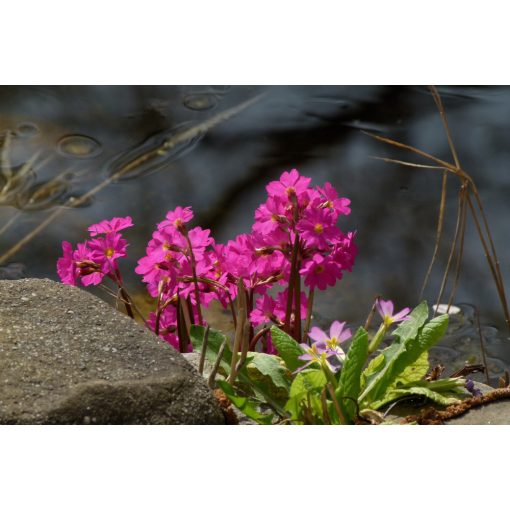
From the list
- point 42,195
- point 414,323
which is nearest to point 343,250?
point 414,323

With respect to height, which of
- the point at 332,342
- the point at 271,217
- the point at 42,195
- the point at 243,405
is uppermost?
the point at 271,217

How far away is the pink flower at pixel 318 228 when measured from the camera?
1.24 m

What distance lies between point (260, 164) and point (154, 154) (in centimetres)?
35

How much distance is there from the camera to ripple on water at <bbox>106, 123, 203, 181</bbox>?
8.82ft

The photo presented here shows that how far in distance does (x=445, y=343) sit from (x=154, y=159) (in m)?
1.14

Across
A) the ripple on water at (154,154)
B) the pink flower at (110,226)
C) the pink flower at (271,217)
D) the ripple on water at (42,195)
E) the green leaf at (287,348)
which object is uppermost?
the pink flower at (271,217)

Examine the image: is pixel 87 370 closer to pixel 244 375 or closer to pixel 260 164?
pixel 244 375

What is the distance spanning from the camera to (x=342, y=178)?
2.73 m

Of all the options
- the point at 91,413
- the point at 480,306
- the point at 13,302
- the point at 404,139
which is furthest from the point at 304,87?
the point at 91,413

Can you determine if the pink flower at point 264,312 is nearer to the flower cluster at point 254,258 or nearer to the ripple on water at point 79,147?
the flower cluster at point 254,258

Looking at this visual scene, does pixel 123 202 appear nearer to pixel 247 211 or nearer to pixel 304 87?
pixel 247 211

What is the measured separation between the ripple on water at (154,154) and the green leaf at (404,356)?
1.59 metres

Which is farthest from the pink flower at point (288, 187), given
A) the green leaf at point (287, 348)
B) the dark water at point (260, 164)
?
the dark water at point (260, 164)

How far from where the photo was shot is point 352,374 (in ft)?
Result: 3.85
